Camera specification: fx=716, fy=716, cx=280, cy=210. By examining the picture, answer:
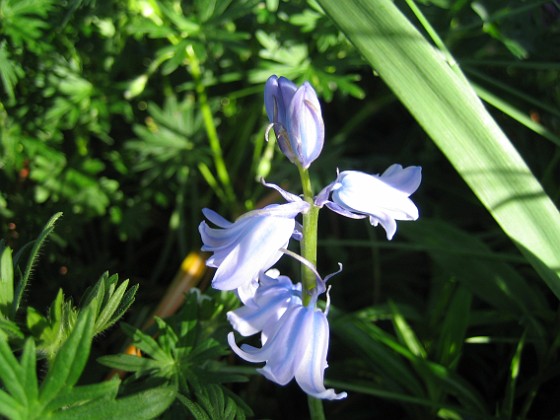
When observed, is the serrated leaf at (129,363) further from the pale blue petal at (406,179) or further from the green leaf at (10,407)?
the pale blue petal at (406,179)

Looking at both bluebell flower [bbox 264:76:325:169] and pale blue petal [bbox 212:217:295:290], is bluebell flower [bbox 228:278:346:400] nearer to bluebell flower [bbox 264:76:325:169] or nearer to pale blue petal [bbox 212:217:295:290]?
pale blue petal [bbox 212:217:295:290]

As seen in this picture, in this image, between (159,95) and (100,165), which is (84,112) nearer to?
(100,165)

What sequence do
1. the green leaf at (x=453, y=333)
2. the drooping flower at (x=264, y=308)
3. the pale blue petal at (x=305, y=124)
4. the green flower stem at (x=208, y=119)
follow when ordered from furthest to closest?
the green flower stem at (x=208, y=119)
the green leaf at (x=453, y=333)
the drooping flower at (x=264, y=308)
the pale blue petal at (x=305, y=124)

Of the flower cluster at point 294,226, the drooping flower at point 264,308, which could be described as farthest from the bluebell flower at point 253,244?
the drooping flower at point 264,308

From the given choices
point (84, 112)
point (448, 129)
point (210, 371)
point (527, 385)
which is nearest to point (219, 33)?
point (84, 112)

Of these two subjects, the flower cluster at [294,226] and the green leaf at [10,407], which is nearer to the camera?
the green leaf at [10,407]

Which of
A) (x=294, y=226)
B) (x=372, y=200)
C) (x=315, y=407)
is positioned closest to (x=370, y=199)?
(x=372, y=200)

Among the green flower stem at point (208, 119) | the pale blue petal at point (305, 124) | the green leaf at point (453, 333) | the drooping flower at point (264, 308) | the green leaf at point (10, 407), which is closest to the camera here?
the green leaf at point (10, 407)
